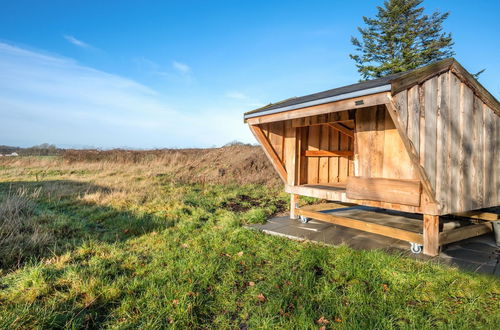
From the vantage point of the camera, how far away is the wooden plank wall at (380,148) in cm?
432

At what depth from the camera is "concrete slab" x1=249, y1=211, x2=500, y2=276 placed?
12.7 ft

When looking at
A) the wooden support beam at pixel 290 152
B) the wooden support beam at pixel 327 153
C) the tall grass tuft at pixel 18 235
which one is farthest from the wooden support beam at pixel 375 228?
the tall grass tuft at pixel 18 235

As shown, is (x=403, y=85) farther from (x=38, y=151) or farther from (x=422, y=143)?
(x=38, y=151)

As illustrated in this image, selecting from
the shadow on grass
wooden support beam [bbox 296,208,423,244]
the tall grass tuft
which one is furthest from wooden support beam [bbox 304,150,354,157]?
the tall grass tuft

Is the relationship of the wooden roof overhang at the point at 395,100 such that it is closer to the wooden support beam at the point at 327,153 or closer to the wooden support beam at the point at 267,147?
the wooden support beam at the point at 267,147

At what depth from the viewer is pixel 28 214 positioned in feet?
20.5

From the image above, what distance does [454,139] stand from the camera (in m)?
4.31

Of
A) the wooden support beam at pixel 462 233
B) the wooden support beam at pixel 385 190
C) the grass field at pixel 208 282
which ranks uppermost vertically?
the wooden support beam at pixel 385 190

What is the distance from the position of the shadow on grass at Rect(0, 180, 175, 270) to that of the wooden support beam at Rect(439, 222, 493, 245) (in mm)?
4920

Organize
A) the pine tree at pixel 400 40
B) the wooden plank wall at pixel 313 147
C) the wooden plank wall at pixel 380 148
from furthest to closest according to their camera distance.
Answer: the pine tree at pixel 400 40
the wooden plank wall at pixel 313 147
the wooden plank wall at pixel 380 148

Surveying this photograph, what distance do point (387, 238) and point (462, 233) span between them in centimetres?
110

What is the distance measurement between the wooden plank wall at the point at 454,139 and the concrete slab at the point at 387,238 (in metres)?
0.63

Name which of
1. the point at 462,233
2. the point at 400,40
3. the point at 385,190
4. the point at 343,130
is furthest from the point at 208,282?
the point at 400,40

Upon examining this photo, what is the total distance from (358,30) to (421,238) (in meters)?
26.8
